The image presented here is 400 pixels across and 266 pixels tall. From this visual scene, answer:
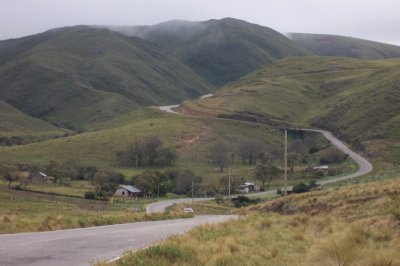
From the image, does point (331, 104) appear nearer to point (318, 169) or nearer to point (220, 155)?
point (220, 155)

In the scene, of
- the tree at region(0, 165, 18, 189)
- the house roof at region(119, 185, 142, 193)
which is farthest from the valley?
the house roof at region(119, 185, 142, 193)

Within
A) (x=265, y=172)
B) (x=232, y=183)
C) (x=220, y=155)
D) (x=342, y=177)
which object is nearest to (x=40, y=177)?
(x=232, y=183)

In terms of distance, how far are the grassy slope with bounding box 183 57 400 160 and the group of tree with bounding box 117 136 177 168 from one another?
3693 centimetres

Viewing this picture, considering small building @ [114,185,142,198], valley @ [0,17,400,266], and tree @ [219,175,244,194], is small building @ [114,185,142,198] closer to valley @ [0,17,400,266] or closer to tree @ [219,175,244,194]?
valley @ [0,17,400,266]

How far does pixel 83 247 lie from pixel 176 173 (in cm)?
8950

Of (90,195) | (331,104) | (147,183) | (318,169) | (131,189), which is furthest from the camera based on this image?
(331,104)

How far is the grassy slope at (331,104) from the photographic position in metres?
117

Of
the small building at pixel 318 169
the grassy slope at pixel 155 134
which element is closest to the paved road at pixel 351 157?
the small building at pixel 318 169

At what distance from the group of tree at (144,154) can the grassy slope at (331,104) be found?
36.9 m

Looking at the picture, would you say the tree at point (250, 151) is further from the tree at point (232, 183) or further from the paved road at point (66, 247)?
the paved road at point (66, 247)

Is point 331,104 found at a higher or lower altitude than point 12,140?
higher

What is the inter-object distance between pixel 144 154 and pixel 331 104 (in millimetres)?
62283

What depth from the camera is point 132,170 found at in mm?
112375

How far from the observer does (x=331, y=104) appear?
6117 inches
